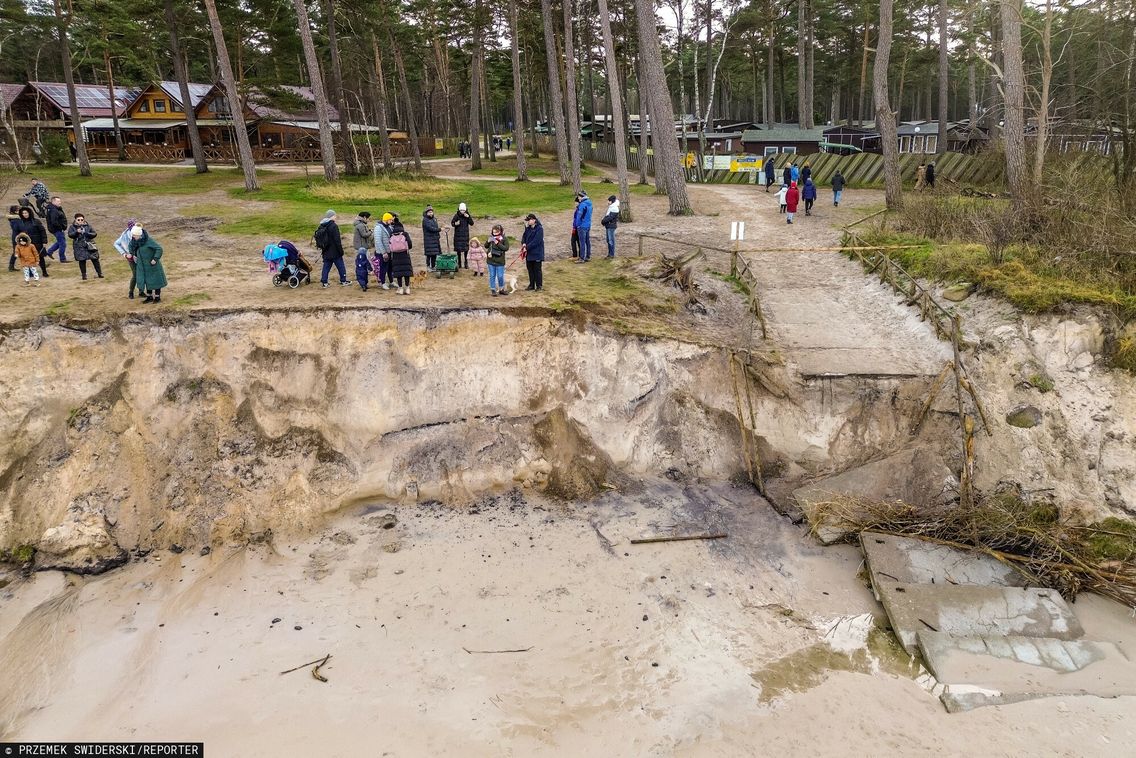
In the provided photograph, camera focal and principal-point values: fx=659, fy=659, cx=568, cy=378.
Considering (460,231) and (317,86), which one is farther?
(317,86)

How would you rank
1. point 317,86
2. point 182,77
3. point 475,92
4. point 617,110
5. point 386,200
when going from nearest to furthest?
point 617,110
point 386,200
point 317,86
point 182,77
point 475,92

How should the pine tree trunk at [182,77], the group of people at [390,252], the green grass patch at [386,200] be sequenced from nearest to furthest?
the group of people at [390,252] < the green grass patch at [386,200] < the pine tree trunk at [182,77]

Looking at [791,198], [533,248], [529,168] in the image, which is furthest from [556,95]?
[533,248]

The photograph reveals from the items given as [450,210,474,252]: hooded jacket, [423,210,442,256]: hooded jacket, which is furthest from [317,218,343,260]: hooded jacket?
[450,210,474,252]: hooded jacket

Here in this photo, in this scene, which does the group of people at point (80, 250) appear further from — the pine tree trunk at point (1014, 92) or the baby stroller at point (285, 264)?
the pine tree trunk at point (1014, 92)

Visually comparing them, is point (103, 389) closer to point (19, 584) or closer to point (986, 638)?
point (19, 584)

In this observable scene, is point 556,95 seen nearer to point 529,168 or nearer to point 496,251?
point 529,168

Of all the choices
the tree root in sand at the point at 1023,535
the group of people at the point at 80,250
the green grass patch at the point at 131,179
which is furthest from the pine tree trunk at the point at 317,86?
the tree root in sand at the point at 1023,535

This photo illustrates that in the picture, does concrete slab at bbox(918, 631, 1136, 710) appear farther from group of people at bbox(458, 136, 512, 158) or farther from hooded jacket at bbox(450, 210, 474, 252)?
group of people at bbox(458, 136, 512, 158)
